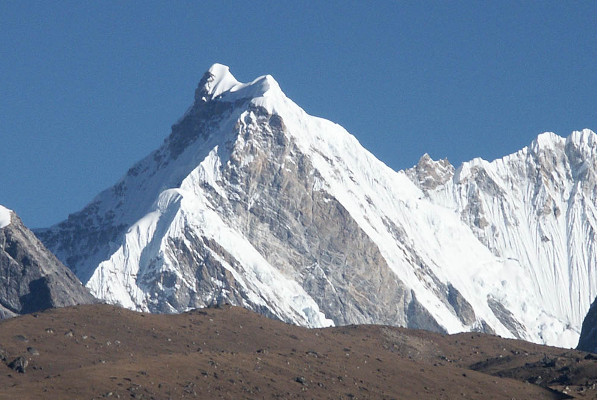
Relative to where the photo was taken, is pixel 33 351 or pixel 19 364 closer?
pixel 19 364

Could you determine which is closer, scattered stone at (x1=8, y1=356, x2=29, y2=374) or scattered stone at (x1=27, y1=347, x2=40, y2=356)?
scattered stone at (x1=8, y1=356, x2=29, y2=374)

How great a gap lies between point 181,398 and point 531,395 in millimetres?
42137

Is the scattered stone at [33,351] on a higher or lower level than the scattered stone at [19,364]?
higher

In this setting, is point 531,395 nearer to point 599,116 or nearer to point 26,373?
point 26,373

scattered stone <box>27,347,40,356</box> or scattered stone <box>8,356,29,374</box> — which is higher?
scattered stone <box>27,347,40,356</box>

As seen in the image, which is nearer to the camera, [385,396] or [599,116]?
[599,116]

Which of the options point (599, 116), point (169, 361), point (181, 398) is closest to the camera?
point (599, 116)

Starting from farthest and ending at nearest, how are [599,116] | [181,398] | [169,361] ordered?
1. [169,361]
2. [181,398]
3. [599,116]

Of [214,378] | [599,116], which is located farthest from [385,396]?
[599,116]

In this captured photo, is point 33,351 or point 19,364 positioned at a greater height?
point 33,351

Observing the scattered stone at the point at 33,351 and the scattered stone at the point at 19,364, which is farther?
the scattered stone at the point at 33,351

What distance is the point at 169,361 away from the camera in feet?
617

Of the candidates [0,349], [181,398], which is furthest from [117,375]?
[0,349]

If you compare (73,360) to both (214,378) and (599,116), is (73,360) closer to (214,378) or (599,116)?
(214,378)
